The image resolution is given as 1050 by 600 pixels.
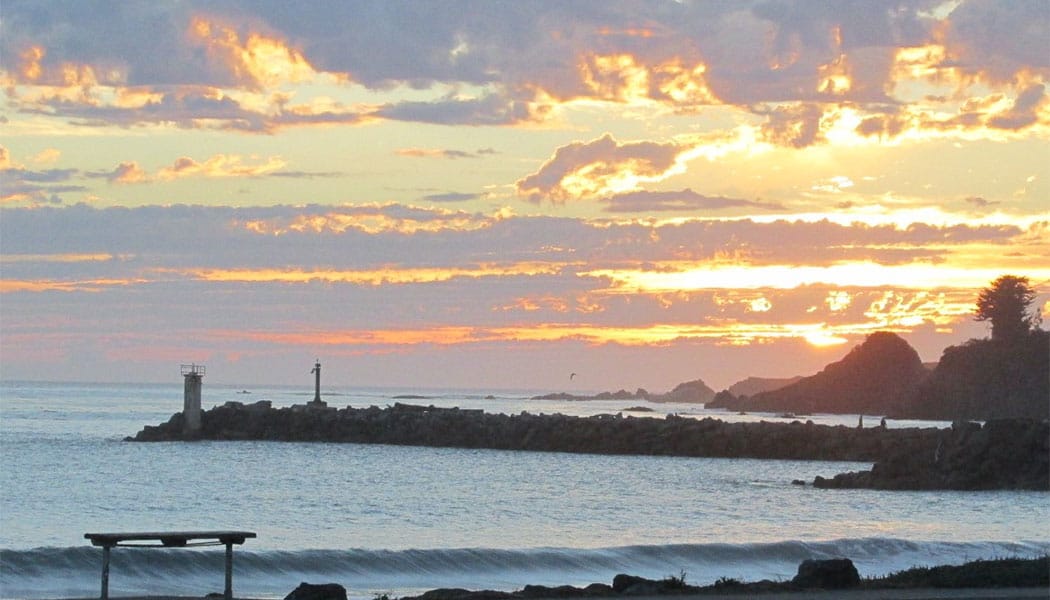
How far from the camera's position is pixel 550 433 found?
70.1 metres

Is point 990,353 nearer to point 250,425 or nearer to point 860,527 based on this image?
point 250,425

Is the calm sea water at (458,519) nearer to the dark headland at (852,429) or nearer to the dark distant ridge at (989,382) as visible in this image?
the dark headland at (852,429)

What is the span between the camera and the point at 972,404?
112 m

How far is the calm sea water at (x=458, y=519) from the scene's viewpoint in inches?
960

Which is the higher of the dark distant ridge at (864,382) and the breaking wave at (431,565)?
the dark distant ridge at (864,382)

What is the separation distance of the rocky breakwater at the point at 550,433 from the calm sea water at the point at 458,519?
2.07m

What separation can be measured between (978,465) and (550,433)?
1130 inches

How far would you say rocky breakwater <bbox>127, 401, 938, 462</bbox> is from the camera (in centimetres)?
6538

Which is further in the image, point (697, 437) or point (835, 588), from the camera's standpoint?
point (697, 437)

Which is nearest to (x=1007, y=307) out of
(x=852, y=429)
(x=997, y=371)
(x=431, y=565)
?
(x=997, y=371)

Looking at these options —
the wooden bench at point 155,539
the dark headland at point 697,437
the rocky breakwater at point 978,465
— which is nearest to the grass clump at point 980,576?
the wooden bench at point 155,539

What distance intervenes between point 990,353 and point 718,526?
279 feet

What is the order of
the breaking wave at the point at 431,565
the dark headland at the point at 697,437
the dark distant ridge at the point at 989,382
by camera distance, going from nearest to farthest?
the breaking wave at the point at 431,565, the dark headland at the point at 697,437, the dark distant ridge at the point at 989,382

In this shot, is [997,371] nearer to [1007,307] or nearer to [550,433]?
[1007,307]
